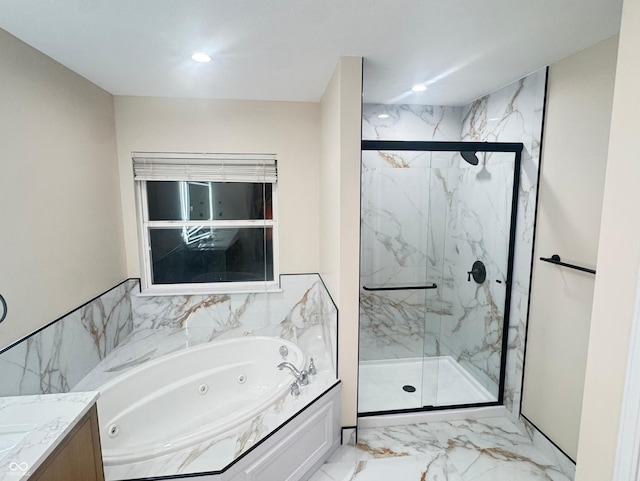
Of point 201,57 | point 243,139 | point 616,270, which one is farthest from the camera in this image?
point 243,139

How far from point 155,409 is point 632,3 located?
9.74ft

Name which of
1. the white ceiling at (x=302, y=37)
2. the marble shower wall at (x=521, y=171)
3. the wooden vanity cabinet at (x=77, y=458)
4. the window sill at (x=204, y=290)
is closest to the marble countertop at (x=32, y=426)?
the wooden vanity cabinet at (x=77, y=458)

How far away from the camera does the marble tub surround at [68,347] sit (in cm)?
166

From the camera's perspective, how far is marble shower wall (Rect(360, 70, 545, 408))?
2463mm

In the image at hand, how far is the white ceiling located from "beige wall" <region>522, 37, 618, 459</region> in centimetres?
14

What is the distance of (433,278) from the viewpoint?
10.1 ft

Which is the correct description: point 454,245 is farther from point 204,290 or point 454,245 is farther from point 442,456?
point 204,290

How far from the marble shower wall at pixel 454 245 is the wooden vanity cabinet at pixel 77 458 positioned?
2.17 meters

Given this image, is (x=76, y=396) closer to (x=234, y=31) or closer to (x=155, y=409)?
(x=155, y=409)

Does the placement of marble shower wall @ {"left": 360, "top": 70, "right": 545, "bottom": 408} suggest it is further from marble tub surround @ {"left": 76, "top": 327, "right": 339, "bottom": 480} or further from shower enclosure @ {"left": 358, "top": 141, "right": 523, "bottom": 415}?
marble tub surround @ {"left": 76, "top": 327, "right": 339, "bottom": 480}

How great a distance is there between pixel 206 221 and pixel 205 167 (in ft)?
1.51

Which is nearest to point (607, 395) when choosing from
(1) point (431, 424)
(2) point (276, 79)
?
(1) point (431, 424)

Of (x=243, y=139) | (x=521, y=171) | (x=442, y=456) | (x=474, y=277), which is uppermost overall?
(x=243, y=139)

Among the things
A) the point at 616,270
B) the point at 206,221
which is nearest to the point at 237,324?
the point at 206,221
